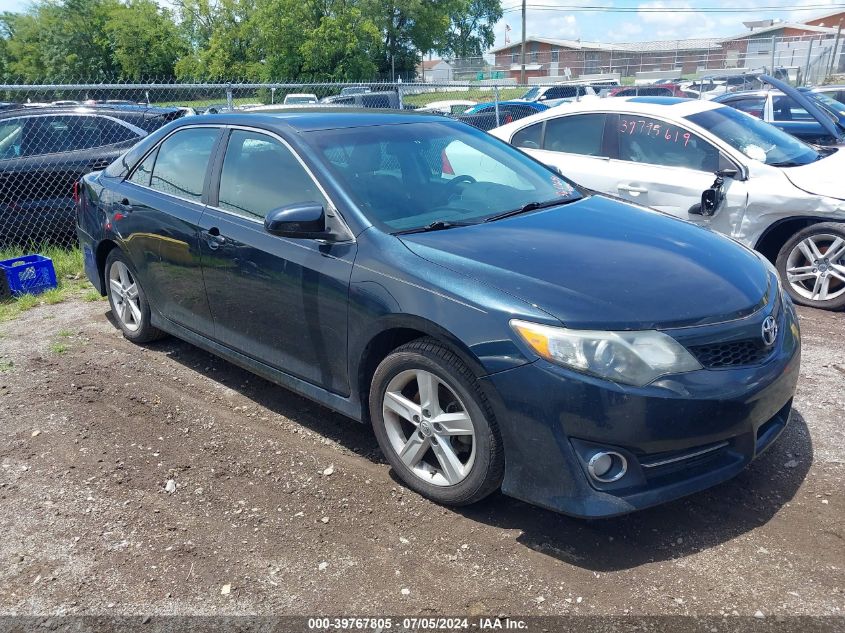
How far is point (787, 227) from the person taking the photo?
246 inches

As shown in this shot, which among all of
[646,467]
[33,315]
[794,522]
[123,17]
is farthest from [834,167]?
[123,17]

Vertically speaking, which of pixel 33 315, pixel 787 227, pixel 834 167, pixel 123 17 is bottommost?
pixel 33 315

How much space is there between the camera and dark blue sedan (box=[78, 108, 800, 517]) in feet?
9.37

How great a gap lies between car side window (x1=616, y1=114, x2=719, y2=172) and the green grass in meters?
5.32

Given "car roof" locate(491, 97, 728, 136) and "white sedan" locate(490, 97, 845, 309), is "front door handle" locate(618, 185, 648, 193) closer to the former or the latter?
"white sedan" locate(490, 97, 845, 309)

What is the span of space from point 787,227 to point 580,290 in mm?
4049

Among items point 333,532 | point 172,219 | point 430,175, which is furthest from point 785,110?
point 333,532

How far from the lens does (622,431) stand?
2793 millimetres

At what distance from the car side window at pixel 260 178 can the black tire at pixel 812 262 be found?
410cm

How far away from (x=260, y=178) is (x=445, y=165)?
1037 mm

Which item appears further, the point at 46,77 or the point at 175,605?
the point at 46,77

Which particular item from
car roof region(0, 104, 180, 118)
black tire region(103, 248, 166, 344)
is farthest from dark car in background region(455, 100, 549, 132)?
black tire region(103, 248, 166, 344)

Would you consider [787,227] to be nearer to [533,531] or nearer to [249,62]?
[533,531]

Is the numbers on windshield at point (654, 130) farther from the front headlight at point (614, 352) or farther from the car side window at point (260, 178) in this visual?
the front headlight at point (614, 352)
